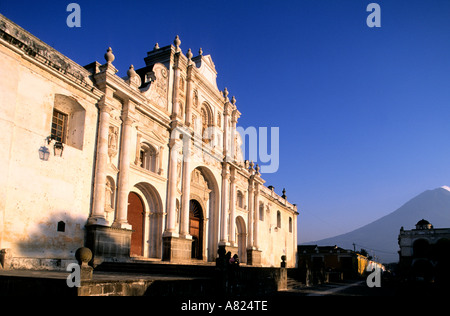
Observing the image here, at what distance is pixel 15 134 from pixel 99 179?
4.00m

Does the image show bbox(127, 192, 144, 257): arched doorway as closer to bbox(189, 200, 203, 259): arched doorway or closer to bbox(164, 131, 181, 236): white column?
bbox(164, 131, 181, 236): white column

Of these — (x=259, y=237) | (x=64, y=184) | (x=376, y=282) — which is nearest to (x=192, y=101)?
(x=64, y=184)

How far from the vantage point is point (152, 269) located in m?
15.3

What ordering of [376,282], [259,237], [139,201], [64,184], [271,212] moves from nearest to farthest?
[64,184], [139,201], [376,282], [259,237], [271,212]

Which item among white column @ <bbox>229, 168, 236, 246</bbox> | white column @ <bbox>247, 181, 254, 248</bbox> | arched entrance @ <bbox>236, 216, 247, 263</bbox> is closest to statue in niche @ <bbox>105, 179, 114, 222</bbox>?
white column @ <bbox>229, 168, 236, 246</bbox>

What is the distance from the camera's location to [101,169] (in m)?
16.0

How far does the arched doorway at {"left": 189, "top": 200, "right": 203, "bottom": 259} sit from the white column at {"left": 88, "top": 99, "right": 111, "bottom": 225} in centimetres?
880

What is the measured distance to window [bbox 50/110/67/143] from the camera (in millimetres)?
15188

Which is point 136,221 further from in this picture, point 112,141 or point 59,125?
point 59,125

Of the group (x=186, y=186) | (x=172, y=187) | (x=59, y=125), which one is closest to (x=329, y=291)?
(x=186, y=186)

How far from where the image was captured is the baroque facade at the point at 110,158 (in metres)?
12.9

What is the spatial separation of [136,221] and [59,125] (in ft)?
20.8
